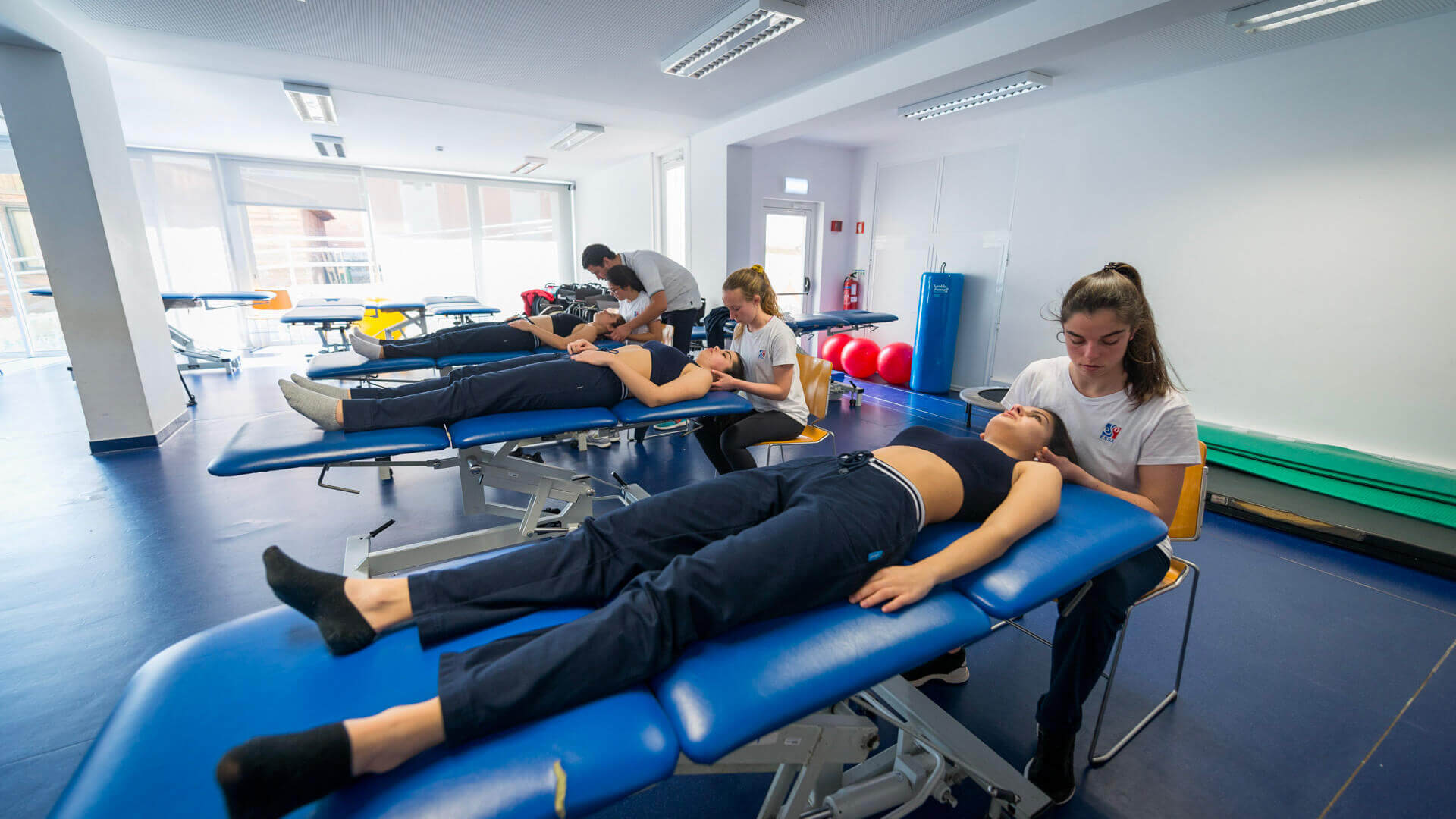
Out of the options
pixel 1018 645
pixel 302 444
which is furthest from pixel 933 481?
pixel 302 444

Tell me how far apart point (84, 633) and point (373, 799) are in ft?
7.39

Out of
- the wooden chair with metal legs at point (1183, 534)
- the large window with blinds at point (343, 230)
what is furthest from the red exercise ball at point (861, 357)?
the large window with blinds at point (343, 230)

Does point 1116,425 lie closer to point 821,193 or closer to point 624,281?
point 624,281

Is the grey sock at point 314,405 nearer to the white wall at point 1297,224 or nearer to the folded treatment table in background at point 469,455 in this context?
the folded treatment table in background at point 469,455

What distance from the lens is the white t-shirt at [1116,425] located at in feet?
4.85

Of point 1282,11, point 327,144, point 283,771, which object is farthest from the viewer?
point 327,144

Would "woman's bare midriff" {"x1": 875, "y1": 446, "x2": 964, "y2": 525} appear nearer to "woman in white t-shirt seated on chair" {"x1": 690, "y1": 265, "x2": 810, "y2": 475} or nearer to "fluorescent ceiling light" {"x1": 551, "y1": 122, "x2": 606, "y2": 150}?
"woman in white t-shirt seated on chair" {"x1": 690, "y1": 265, "x2": 810, "y2": 475}

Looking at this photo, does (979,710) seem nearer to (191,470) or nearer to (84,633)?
(84,633)

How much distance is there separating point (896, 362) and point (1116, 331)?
491 cm

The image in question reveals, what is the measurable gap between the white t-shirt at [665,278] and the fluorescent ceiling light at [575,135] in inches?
104

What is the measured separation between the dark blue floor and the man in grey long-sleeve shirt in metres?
1.15

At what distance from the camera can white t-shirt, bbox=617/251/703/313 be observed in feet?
13.1

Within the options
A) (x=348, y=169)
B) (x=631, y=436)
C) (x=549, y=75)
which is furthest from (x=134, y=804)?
(x=348, y=169)

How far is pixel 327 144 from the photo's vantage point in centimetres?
704
